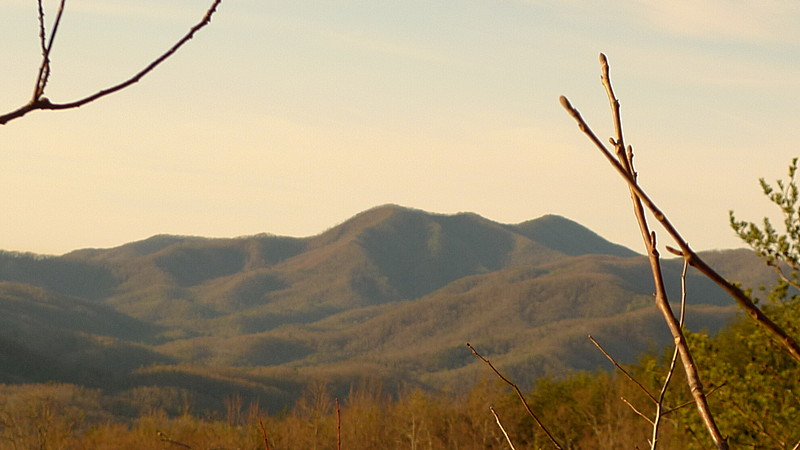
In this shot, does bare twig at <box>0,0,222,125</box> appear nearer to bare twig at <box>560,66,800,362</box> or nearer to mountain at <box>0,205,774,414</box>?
bare twig at <box>560,66,800,362</box>

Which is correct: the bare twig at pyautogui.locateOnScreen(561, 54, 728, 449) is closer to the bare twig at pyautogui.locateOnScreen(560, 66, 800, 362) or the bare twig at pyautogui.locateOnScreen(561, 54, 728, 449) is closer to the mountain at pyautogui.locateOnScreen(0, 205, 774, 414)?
the bare twig at pyautogui.locateOnScreen(560, 66, 800, 362)

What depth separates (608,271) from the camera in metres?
173

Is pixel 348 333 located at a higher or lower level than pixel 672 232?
lower

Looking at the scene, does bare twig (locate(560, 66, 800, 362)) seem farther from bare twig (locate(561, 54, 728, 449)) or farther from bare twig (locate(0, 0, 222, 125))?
bare twig (locate(0, 0, 222, 125))

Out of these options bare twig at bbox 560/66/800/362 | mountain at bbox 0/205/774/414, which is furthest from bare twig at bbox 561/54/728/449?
mountain at bbox 0/205/774/414

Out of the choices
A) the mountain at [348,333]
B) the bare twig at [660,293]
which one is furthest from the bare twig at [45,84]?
the mountain at [348,333]

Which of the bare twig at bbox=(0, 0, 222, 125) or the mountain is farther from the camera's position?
the mountain

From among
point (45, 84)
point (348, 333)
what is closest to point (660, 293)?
point (45, 84)

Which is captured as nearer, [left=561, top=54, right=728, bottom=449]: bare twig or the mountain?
[left=561, top=54, right=728, bottom=449]: bare twig

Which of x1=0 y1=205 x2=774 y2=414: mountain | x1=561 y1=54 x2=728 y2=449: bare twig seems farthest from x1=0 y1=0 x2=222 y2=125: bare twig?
x1=0 y1=205 x2=774 y2=414: mountain

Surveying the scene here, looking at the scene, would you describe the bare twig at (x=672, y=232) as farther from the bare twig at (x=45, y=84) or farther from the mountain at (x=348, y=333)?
the mountain at (x=348, y=333)

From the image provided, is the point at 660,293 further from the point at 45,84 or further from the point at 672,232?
the point at 45,84

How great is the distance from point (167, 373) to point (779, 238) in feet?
270

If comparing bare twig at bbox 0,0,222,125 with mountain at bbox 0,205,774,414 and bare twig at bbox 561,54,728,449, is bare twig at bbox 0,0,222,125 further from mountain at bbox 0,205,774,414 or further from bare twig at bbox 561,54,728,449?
mountain at bbox 0,205,774,414
